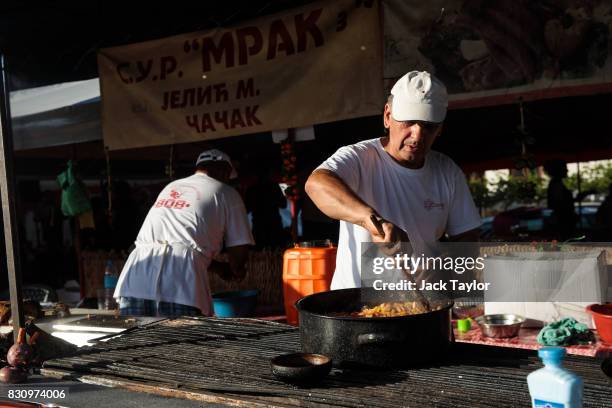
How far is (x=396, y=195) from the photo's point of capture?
2785 mm

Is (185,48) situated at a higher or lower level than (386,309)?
higher

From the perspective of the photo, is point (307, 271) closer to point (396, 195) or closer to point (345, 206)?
point (396, 195)

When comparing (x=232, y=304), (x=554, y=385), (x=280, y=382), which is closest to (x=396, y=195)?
(x=280, y=382)

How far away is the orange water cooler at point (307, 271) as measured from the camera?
13.4ft

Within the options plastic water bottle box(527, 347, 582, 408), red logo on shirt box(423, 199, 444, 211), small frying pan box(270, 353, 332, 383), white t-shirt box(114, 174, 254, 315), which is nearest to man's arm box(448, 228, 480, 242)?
red logo on shirt box(423, 199, 444, 211)

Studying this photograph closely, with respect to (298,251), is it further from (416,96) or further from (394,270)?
(416,96)

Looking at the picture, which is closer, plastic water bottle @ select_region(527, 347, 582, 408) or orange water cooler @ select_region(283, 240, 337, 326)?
plastic water bottle @ select_region(527, 347, 582, 408)

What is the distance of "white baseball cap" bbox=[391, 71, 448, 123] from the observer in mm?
2412

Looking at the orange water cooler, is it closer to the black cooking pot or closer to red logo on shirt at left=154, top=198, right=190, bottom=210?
red logo on shirt at left=154, top=198, right=190, bottom=210

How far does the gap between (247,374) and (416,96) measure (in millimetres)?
1267

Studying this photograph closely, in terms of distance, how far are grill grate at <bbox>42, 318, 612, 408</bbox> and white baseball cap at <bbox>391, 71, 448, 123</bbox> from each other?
3.01 ft

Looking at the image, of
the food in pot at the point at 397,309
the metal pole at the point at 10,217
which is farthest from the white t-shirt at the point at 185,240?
the food in pot at the point at 397,309

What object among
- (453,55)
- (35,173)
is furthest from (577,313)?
(35,173)

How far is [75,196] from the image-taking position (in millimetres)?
6984
